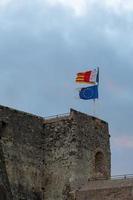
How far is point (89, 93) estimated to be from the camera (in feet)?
123

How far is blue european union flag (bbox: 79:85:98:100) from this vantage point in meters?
37.3

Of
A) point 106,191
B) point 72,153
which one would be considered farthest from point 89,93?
point 106,191

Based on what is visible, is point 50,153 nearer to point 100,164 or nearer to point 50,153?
point 50,153

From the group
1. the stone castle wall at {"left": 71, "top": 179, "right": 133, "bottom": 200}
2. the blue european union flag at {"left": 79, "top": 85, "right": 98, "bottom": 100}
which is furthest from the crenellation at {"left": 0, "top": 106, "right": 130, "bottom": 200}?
the blue european union flag at {"left": 79, "top": 85, "right": 98, "bottom": 100}

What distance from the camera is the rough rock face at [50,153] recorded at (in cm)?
3434

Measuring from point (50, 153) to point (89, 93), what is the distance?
400 cm

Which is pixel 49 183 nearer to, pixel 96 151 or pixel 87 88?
pixel 96 151

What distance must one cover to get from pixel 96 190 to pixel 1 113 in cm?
594

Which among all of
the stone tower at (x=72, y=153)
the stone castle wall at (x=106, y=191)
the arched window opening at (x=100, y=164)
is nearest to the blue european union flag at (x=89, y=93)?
the stone tower at (x=72, y=153)

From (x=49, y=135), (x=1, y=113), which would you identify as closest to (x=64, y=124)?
(x=49, y=135)

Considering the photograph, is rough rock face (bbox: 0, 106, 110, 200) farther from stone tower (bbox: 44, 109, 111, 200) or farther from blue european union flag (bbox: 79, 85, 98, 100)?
blue european union flag (bbox: 79, 85, 98, 100)

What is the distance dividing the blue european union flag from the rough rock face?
1.32m

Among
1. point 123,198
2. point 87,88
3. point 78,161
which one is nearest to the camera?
point 123,198

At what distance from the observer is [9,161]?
3391 cm
